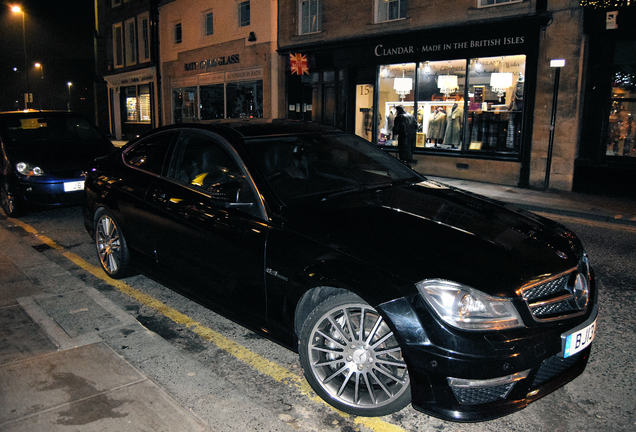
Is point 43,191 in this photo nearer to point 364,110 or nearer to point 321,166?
point 321,166

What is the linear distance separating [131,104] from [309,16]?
1632 centimetres

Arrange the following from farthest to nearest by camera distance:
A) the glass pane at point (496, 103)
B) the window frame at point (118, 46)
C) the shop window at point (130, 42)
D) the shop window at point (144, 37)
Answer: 1. the window frame at point (118, 46)
2. the shop window at point (130, 42)
3. the shop window at point (144, 37)
4. the glass pane at point (496, 103)

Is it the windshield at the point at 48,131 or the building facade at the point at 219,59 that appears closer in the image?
the windshield at the point at 48,131

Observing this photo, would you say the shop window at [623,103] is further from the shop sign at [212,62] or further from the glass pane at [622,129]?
the shop sign at [212,62]

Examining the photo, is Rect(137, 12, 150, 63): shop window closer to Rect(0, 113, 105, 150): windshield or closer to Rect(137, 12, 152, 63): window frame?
Rect(137, 12, 152, 63): window frame

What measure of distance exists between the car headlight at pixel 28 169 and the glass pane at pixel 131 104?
924 inches

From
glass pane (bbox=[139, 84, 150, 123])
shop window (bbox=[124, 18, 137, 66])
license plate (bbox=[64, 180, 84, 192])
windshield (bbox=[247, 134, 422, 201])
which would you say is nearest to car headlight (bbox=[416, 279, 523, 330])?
windshield (bbox=[247, 134, 422, 201])

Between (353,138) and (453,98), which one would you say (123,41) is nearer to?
(453,98)

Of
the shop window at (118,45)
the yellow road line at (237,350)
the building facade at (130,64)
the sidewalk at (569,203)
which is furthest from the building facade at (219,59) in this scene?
the yellow road line at (237,350)

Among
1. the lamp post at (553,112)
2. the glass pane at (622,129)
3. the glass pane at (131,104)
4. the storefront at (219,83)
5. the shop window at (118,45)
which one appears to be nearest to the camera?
the glass pane at (622,129)

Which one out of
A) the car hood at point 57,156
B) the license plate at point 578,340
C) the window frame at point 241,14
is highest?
the window frame at point 241,14

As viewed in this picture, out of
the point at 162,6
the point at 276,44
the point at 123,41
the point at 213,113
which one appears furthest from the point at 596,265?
the point at 123,41

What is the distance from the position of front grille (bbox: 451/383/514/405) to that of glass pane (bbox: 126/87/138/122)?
3053 centimetres

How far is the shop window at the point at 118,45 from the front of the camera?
30867 millimetres
